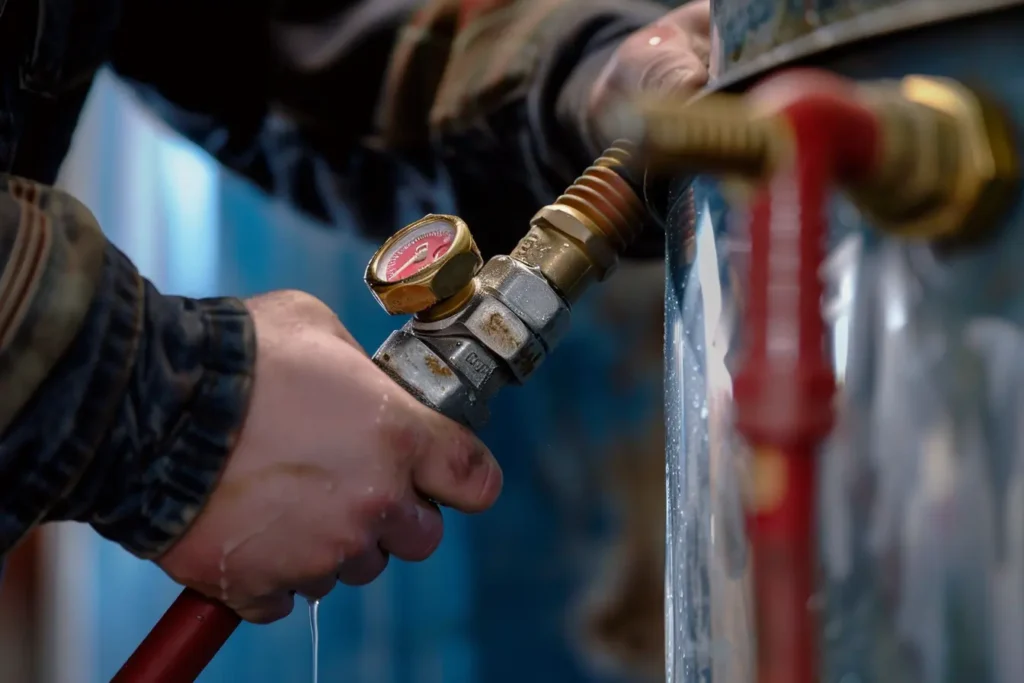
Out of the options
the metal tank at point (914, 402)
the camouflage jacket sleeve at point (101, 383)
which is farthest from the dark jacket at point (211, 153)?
the metal tank at point (914, 402)

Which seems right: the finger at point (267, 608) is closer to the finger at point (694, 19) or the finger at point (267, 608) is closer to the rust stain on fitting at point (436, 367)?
the rust stain on fitting at point (436, 367)

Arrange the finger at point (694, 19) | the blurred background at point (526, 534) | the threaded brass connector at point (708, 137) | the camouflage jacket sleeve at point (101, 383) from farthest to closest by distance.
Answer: the blurred background at point (526, 534) < the finger at point (694, 19) < the camouflage jacket sleeve at point (101, 383) < the threaded brass connector at point (708, 137)

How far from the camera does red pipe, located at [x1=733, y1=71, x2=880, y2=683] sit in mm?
164

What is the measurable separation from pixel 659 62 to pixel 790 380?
247 mm

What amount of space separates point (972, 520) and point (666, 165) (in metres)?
0.09

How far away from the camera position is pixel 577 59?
45 centimetres

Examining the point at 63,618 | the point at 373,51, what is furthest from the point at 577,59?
the point at 63,618

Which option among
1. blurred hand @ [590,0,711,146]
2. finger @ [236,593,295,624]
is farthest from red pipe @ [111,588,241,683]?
blurred hand @ [590,0,711,146]

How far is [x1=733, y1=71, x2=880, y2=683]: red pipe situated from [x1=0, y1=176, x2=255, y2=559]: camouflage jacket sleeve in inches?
7.4

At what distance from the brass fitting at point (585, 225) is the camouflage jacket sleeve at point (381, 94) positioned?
0.12 meters

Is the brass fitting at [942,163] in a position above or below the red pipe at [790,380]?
above

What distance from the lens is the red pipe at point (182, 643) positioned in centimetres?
32

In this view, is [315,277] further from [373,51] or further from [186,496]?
[186,496]

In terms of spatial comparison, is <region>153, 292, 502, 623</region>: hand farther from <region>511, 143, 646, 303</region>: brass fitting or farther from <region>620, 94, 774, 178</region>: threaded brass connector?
<region>620, 94, 774, 178</region>: threaded brass connector
